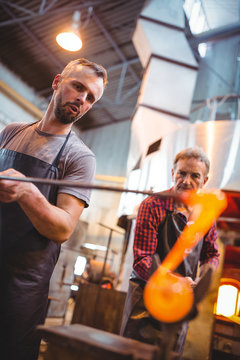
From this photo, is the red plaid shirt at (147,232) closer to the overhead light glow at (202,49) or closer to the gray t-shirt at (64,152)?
the gray t-shirt at (64,152)

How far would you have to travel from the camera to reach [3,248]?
1.35 m

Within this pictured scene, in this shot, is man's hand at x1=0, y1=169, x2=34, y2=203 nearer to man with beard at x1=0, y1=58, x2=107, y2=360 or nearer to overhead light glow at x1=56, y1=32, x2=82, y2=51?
man with beard at x1=0, y1=58, x2=107, y2=360

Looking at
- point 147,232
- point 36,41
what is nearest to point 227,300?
point 147,232

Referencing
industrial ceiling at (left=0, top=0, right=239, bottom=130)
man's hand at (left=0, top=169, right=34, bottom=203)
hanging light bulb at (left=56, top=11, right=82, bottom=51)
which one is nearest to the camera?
man's hand at (left=0, top=169, right=34, bottom=203)

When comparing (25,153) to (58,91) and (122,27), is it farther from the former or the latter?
(122,27)

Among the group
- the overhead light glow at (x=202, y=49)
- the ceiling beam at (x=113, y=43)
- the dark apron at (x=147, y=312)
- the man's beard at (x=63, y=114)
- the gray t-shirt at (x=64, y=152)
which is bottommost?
the dark apron at (x=147, y=312)

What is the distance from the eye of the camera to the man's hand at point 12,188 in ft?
3.69

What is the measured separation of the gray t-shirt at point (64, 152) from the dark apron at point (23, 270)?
0.12 feet

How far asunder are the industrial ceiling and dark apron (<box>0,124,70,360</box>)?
289 inches

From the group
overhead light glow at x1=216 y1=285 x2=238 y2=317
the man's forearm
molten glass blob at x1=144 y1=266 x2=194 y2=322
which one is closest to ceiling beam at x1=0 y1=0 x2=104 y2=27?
overhead light glow at x1=216 y1=285 x2=238 y2=317

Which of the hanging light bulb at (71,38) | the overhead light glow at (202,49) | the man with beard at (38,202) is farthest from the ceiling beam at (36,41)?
the man with beard at (38,202)

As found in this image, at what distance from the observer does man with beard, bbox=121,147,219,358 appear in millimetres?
1523

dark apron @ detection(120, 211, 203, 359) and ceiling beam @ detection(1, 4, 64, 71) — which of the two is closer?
dark apron @ detection(120, 211, 203, 359)

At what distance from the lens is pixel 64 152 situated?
4.92 ft
